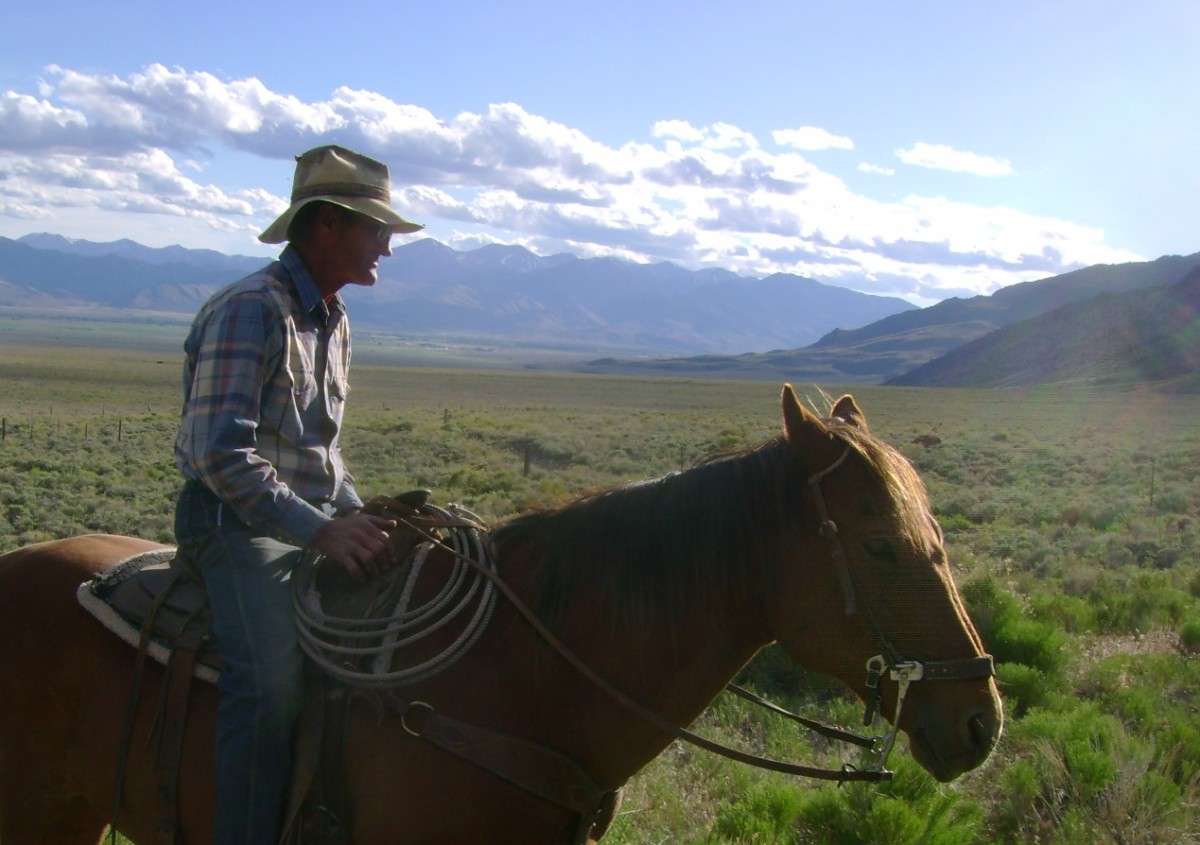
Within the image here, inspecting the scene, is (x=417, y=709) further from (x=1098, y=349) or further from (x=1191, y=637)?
(x=1098, y=349)

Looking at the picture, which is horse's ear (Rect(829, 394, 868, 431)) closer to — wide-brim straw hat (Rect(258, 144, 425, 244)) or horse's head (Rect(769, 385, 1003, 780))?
horse's head (Rect(769, 385, 1003, 780))

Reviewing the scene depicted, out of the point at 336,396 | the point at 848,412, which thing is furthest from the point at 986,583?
the point at 336,396

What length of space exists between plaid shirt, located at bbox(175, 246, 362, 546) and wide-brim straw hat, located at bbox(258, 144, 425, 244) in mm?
154

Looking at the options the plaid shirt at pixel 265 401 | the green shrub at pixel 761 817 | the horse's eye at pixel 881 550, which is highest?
the plaid shirt at pixel 265 401

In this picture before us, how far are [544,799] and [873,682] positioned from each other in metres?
0.96

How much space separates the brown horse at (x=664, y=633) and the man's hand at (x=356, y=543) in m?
0.38

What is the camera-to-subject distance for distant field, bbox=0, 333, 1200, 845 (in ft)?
15.0

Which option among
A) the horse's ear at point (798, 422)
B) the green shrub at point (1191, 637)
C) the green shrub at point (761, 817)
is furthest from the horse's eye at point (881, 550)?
the green shrub at point (1191, 637)

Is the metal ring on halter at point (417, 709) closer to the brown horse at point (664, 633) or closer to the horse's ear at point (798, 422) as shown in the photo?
the brown horse at point (664, 633)

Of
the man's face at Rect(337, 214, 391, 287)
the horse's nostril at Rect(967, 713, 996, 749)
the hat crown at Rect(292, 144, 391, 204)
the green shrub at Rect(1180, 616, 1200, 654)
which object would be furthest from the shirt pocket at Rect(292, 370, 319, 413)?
the green shrub at Rect(1180, 616, 1200, 654)

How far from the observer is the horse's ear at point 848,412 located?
272cm

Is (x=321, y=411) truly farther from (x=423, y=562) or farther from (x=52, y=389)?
(x=52, y=389)

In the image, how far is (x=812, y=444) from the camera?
2.40 m

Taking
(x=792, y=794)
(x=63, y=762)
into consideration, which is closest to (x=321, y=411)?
(x=63, y=762)
